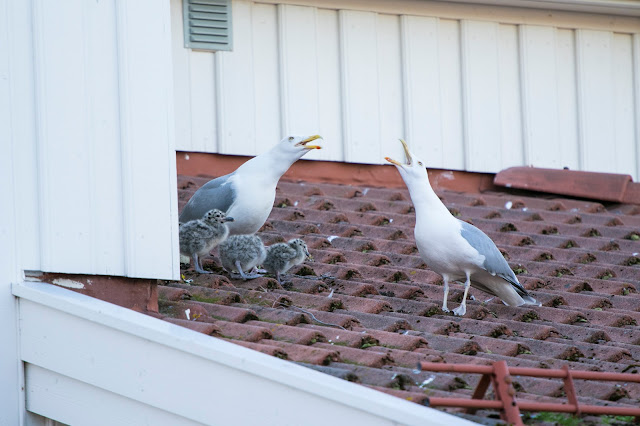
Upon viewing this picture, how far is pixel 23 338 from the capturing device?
4.04 m

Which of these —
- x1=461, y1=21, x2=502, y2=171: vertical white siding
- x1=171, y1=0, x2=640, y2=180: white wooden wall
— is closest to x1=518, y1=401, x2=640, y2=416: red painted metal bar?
x1=171, y1=0, x2=640, y2=180: white wooden wall

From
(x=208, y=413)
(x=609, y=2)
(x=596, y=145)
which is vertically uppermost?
(x=609, y=2)

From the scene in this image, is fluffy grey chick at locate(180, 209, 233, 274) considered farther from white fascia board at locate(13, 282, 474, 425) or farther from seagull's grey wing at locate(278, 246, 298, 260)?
white fascia board at locate(13, 282, 474, 425)

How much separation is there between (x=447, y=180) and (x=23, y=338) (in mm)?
5157

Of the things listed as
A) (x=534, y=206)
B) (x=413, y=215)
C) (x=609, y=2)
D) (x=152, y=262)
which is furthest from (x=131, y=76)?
(x=609, y=2)

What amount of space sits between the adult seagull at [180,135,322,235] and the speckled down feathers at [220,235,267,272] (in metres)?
0.28

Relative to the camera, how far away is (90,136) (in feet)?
13.9

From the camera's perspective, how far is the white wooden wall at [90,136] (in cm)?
416

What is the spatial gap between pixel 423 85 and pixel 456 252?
3455mm

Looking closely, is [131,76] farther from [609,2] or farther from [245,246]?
[609,2]

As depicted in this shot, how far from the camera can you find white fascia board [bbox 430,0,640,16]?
877 centimetres

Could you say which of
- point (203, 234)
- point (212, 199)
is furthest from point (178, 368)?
point (212, 199)

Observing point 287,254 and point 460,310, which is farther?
point 287,254

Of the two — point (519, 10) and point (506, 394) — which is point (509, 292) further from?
point (519, 10)
